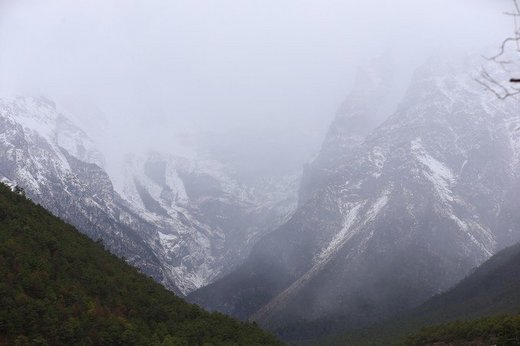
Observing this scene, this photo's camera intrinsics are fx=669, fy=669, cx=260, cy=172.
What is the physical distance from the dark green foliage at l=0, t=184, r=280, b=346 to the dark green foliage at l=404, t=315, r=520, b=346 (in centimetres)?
4679

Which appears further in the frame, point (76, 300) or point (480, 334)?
point (480, 334)

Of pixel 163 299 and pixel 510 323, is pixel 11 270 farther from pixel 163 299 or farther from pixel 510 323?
pixel 510 323

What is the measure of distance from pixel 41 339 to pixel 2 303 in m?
8.30

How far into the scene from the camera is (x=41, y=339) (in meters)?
89.2

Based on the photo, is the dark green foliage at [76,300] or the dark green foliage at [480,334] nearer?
the dark green foliage at [76,300]

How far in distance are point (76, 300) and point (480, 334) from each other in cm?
9606

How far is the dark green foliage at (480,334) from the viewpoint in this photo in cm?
13325

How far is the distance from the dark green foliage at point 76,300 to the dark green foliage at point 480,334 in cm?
4679

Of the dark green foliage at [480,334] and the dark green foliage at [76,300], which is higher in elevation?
the dark green foliage at [76,300]

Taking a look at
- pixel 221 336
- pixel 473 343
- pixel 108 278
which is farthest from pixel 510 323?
pixel 108 278

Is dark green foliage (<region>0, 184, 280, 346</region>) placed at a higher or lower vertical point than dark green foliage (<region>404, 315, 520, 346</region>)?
higher

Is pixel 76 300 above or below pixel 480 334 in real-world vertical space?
above

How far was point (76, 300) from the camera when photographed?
110m

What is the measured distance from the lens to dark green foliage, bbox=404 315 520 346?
133250 mm
